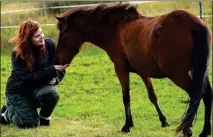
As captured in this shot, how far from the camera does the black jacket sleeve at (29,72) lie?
6262 mm

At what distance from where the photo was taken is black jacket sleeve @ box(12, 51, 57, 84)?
6.26 m

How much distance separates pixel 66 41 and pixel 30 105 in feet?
3.49

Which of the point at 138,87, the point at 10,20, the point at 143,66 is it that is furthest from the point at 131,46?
the point at 10,20

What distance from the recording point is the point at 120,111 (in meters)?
7.57

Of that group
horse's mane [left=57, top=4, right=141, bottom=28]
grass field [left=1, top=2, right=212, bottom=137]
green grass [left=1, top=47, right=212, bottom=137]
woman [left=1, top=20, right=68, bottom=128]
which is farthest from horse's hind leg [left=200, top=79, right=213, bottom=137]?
woman [left=1, top=20, right=68, bottom=128]

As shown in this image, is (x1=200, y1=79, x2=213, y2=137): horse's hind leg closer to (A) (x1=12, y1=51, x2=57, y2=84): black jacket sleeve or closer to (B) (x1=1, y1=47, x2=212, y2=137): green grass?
(B) (x1=1, y1=47, x2=212, y2=137): green grass

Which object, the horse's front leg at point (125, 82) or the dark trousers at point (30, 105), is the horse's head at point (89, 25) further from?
the dark trousers at point (30, 105)

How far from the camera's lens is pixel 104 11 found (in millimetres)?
6516

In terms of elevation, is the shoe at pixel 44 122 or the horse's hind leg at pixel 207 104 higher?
the horse's hind leg at pixel 207 104

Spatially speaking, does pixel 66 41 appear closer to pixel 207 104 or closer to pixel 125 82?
pixel 125 82

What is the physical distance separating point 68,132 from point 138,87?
11.2 ft

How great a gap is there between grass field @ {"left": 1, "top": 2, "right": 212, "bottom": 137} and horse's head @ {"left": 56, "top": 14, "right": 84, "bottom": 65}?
38.2 inches

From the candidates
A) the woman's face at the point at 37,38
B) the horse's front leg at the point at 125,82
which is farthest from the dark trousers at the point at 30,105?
the horse's front leg at the point at 125,82

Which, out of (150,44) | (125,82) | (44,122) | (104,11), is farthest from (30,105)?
(150,44)
